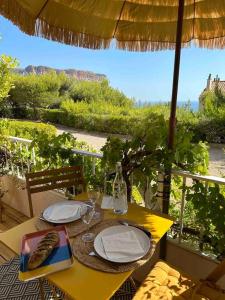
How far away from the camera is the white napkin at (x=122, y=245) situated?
109 centimetres

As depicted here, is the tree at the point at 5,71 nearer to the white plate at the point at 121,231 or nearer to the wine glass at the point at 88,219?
the wine glass at the point at 88,219

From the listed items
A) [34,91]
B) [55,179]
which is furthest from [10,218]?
[34,91]

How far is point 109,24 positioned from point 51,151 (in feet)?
3.73

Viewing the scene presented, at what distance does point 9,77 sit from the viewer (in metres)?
3.44

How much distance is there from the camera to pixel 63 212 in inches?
55.6

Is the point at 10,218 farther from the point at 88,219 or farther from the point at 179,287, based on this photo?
the point at 179,287

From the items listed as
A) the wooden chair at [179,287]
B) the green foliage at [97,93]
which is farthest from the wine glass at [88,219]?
the green foliage at [97,93]

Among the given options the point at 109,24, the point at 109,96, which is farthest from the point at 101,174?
the point at 109,96

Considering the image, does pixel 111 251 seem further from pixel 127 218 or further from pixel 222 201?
pixel 222 201

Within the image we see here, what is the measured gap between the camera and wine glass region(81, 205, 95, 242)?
3.97 ft

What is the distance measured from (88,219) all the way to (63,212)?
0.16 metres

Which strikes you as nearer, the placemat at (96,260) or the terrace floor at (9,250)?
the placemat at (96,260)

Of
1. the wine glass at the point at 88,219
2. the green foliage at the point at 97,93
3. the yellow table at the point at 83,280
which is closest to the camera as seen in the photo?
the yellow table at the point at 83,280

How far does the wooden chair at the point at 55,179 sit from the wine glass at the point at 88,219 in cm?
48
